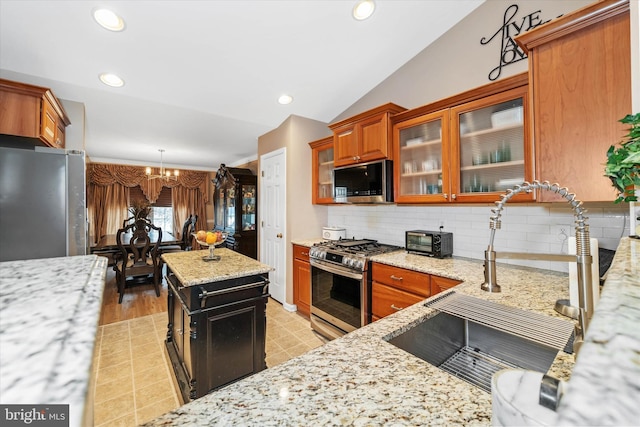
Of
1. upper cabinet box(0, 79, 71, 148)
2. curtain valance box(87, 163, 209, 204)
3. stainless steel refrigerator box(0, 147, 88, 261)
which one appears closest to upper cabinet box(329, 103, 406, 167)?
stainless steel refrigerator box(0, 147, 88, 261)

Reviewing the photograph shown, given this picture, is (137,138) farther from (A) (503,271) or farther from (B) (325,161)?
(A) (503,271)

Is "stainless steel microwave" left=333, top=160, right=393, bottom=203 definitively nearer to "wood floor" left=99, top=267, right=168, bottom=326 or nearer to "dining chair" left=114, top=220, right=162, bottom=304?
"wood floor" left=99, top=267, right=168, bottom=326

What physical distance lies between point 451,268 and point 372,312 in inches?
30.5

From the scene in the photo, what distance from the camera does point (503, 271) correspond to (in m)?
1.94

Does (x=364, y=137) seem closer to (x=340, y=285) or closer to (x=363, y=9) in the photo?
(x=363, y=9)

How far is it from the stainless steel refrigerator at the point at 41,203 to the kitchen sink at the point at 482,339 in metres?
2.46

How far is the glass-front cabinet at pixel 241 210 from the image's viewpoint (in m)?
4.82

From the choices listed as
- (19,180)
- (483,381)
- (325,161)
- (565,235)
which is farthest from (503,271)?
(19,180)

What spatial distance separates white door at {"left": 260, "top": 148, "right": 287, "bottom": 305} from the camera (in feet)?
11.8

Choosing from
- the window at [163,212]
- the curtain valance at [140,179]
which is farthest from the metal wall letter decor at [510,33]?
the window at [163,212]

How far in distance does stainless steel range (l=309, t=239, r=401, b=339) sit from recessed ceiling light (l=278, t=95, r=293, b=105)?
1.73 metres

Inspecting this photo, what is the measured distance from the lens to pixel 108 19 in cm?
199

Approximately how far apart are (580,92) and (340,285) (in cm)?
213

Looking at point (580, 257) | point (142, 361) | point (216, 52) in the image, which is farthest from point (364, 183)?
point (142, 361)
